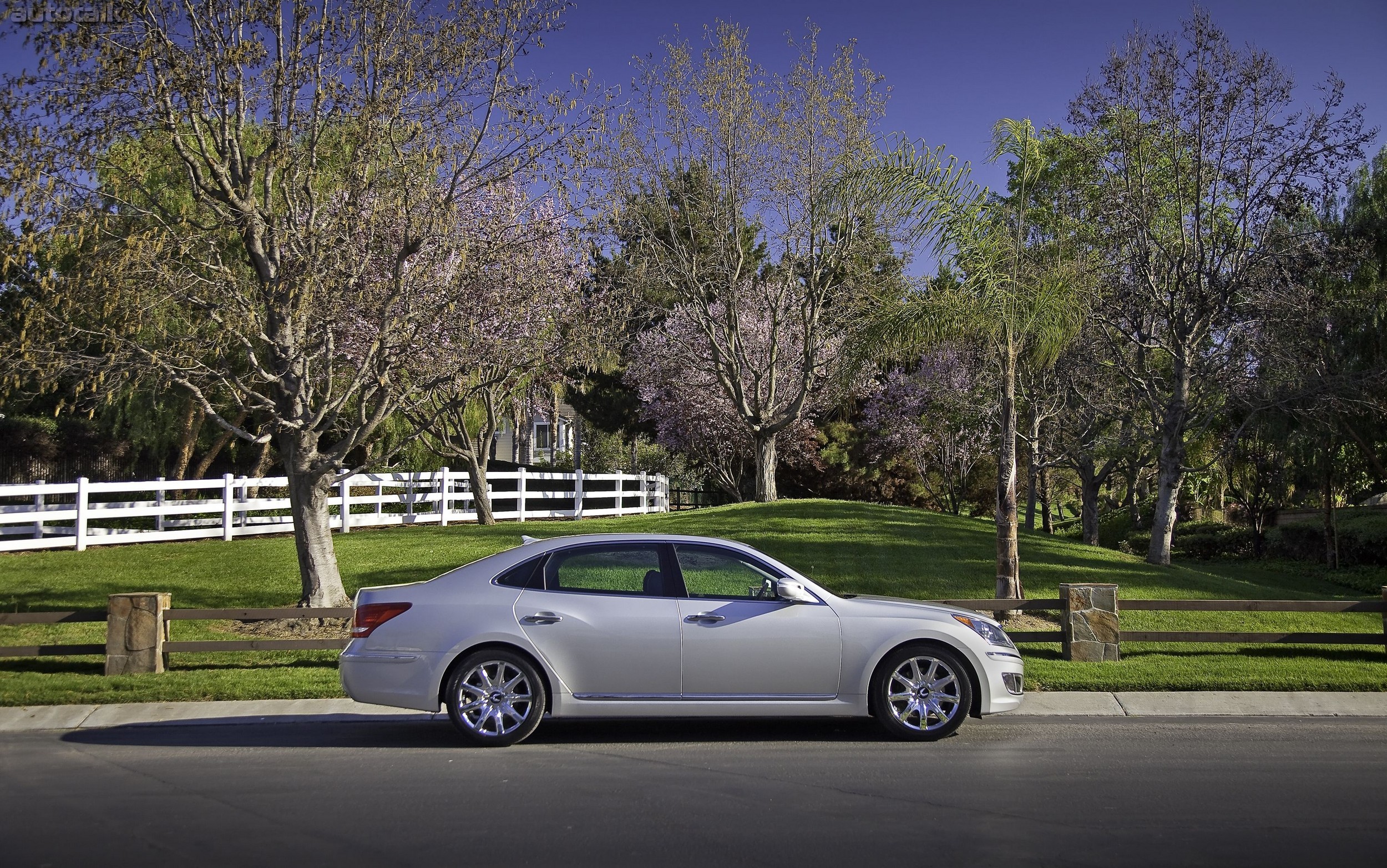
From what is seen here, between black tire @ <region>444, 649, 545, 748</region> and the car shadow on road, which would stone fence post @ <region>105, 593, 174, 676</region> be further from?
black tire @ <region>444, 649, 545, 748</region>

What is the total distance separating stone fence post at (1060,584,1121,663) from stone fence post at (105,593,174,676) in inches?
360

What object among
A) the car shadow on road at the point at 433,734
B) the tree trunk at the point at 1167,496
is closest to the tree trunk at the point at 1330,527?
the tree trunk at the point at 1167,496

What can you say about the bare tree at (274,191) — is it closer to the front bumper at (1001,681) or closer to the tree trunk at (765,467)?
the front bumper at (1001,681)

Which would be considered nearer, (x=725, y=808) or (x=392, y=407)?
(x=725, y=808)

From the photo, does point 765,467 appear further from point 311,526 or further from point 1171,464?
point 311,526

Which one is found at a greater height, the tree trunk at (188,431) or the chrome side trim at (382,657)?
the tree trunk at (188,431)

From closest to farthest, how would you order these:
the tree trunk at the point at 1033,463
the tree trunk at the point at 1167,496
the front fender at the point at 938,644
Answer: the front fender at the point at 938,644 < the tree trunk at the point at 1167,496 < the tree trunk at the point at 1033,463

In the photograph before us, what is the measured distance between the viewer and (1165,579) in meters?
17.6

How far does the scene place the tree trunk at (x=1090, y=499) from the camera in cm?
2847

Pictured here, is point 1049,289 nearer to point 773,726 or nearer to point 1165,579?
point 1165,579

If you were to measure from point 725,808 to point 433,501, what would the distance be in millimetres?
23281

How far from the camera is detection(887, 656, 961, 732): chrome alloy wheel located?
8.19 m

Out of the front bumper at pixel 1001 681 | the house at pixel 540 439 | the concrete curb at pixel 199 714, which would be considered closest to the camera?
the front bumper at pixel 1001 681

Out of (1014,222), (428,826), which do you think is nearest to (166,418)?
(1014,222)
